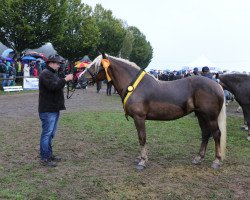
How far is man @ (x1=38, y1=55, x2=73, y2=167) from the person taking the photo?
254 inches

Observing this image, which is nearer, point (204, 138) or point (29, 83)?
point (204, 138)

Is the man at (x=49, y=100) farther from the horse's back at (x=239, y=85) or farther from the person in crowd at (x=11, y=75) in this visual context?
the person in crowd at (x=11, y=75)

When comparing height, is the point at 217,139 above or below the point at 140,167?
above

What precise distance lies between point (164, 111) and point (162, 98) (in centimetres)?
26

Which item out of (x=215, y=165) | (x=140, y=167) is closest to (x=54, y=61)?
(x=140, y=167)

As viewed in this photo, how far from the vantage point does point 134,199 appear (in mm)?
5098

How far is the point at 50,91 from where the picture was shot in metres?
6.62

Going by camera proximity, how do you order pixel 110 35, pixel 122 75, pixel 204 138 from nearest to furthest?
pixel 122 75 → pixel 204 138 → pixel 110 35

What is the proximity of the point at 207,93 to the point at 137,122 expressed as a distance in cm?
145

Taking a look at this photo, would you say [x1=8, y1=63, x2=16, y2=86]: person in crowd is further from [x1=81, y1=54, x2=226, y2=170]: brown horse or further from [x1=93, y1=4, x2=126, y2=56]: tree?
[x1=93, y1=4, x2=126, y2=56]: tree

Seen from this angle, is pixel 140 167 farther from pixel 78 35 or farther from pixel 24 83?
pixel 78 35

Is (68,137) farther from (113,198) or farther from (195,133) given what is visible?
(113,198)

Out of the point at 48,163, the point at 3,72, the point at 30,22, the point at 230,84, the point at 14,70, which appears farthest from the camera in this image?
the point at 30,22

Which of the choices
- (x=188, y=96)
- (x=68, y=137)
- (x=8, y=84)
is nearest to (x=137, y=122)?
(x=188, y=96)
